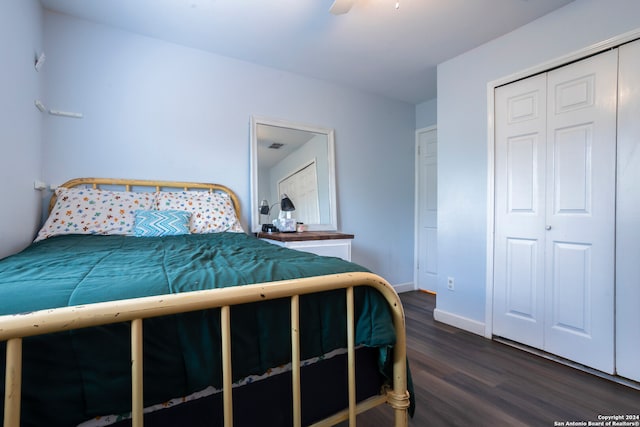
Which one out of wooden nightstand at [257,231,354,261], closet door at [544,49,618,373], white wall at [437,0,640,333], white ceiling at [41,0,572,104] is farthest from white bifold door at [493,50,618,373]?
wooden nightstand at [257,231,354,261]

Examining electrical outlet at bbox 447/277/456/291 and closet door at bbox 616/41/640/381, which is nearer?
closet door at bbox 616/41/640/381

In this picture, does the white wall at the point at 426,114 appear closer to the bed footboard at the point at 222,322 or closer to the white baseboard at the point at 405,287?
the white baseboard at the point at 405,287

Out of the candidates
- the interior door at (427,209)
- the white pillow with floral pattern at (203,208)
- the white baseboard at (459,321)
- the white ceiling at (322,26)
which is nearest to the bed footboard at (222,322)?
the white pillow with floral pattern at (203,208)

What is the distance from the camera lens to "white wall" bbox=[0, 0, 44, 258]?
1.45m

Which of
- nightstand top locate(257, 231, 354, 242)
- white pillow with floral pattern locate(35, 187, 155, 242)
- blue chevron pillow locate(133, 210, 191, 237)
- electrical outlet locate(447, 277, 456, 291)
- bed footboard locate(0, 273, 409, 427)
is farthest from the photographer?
electrical outlet locate(447, 277, 456, 291)

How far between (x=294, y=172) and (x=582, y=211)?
7.19 feet

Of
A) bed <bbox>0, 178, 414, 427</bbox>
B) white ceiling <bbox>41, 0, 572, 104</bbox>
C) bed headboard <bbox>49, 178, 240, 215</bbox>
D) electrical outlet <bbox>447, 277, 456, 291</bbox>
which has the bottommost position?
electrical outlet <bbox>447, 277, 456, 291</bbox>

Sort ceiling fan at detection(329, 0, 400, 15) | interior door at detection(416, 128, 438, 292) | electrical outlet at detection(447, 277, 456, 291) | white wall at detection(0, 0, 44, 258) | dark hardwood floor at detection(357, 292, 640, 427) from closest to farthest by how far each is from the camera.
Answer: dark hardwood floor at detection(357, 292, 640, 427) → white wall at detection(0, 0, 44, 258) → ceiling fan at detection(329, 0, 400, 15) → electrical outlet at detection(447, 277, 456, 291) → interior door at detection(416, 128, 438, 292)

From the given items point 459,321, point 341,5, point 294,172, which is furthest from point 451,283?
point 341,5

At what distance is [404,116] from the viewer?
3.59 meters

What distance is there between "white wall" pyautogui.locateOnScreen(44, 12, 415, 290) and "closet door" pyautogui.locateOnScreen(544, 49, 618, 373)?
1.66 metres

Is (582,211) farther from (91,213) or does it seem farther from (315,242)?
(91,213)

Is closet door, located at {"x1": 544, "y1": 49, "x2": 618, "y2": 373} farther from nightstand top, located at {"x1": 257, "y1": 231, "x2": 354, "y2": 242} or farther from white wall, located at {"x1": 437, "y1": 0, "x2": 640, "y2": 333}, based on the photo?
nightstand top, located at {"x1": 257, "y1": 231, "x2": 354, "y2": 242}

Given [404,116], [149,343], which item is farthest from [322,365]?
[404,116]
